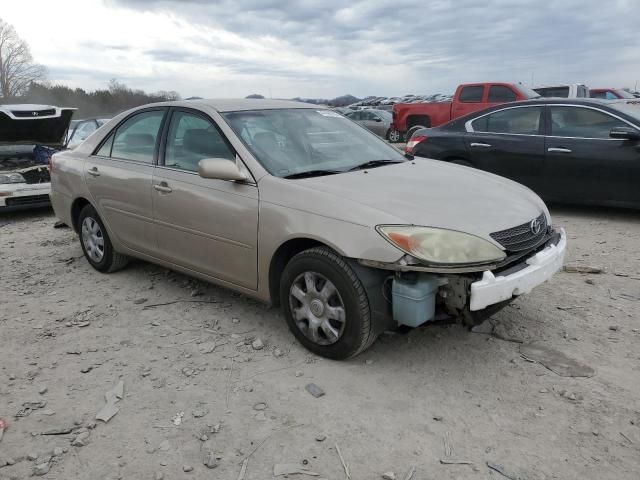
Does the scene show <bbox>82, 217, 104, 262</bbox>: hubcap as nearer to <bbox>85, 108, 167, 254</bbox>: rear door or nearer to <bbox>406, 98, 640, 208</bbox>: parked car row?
<bbox>85, 108, 167, 254</bbox>: rear door

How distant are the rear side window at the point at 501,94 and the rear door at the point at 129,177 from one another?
1100 cm

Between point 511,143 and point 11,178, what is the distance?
6812 millimetres

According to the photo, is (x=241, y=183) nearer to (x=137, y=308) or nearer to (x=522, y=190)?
(x=137, y=308)

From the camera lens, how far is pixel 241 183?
361cm

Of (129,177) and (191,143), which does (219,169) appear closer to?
(191,143)

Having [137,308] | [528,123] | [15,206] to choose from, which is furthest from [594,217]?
[15,206]

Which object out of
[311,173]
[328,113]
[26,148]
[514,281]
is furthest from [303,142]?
[26,148]

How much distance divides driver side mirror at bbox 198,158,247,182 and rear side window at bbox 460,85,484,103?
1205cm

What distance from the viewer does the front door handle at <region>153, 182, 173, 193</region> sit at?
4090 millimetres

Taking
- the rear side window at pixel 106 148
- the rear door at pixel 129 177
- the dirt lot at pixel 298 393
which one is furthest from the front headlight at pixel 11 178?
the dirt lot at pixel 298 393

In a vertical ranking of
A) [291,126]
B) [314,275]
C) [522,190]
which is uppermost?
[291,126]

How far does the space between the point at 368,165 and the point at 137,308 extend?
2118 mm

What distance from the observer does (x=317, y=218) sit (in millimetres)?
3209

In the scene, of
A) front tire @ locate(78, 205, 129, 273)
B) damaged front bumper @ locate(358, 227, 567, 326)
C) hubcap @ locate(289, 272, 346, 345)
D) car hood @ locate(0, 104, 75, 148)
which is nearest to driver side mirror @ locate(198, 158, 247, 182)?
hubcap @ locate(289, 272, 346, 345)
